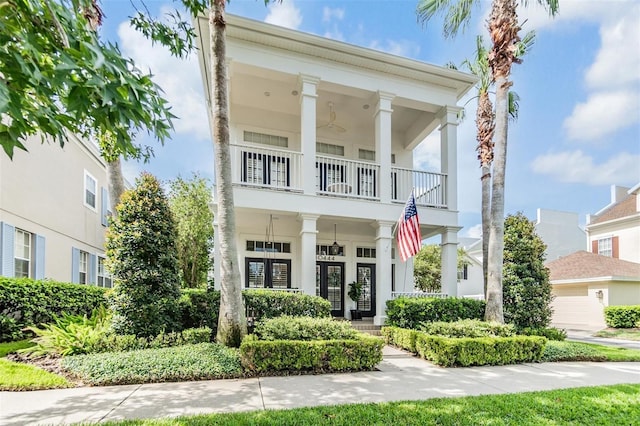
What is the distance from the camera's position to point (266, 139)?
1198cm

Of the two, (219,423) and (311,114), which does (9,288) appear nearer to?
(219,423)

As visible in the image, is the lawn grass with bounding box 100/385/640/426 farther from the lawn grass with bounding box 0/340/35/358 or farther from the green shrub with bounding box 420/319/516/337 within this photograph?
the lawn grass with bounding box 0/340/35/358

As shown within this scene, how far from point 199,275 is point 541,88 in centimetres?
1814

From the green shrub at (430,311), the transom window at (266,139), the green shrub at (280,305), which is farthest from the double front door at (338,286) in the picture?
the transom window at (266,139)

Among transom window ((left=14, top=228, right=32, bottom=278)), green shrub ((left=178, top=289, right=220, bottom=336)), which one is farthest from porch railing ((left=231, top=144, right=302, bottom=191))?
transom window ((left=14, top=228, right=32, bottom=278))

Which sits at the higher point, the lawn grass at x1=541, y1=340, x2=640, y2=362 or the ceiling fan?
the ceiling fan

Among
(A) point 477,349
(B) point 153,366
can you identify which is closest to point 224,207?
(B) point 153,366

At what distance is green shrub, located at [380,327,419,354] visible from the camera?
26.8 ft

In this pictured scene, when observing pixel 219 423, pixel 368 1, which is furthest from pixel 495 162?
pixel 219 423

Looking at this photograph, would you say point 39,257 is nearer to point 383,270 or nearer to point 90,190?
point 90,190

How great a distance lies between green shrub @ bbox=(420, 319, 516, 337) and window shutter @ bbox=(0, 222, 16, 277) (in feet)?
36.4

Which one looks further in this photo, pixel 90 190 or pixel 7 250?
pixel 90 190

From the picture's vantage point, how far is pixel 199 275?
62.5ft

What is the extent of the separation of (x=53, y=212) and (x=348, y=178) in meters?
10.4
